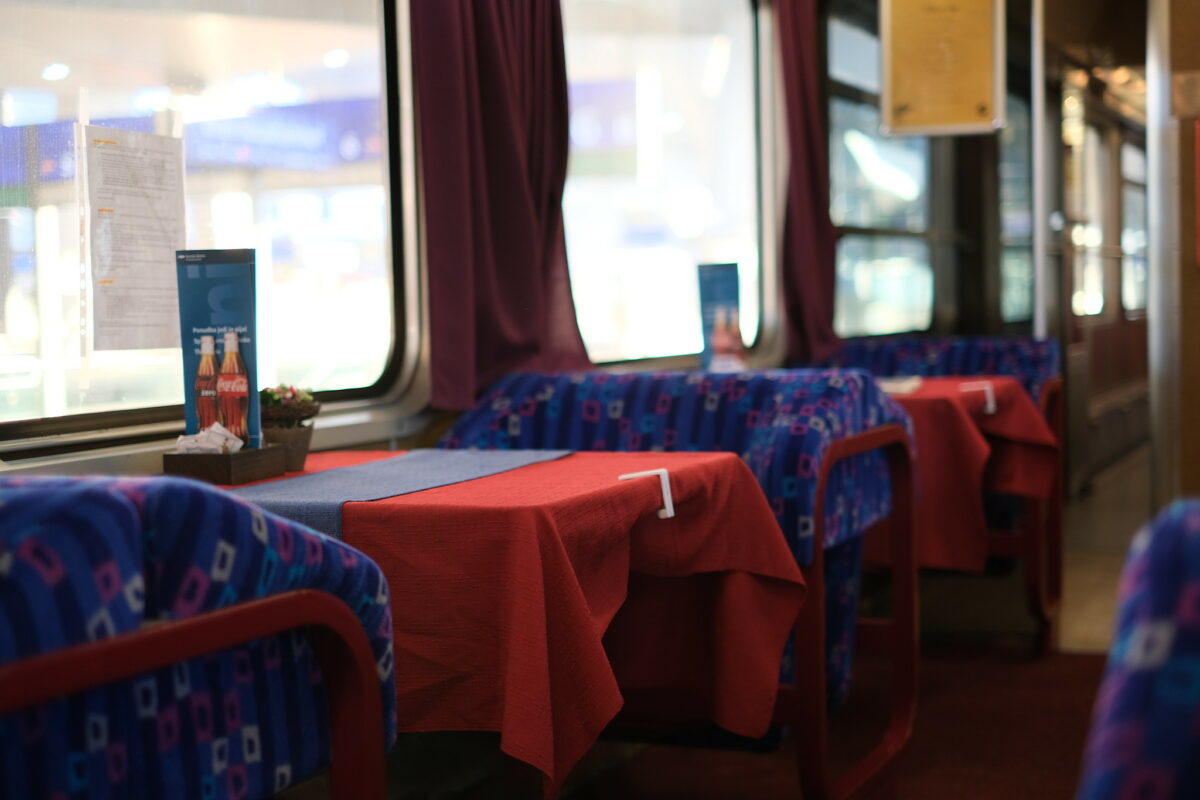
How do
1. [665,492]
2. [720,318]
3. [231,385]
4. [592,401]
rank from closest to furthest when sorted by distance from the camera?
1. [665,492]
2. [231,385]
3. [592,401]
4. [720,318]

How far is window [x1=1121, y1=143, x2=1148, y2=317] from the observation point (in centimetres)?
471

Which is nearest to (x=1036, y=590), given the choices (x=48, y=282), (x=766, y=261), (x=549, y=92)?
(x=766, y=261)

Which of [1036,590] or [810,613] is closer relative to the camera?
[810,613]

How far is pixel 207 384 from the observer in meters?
2.15

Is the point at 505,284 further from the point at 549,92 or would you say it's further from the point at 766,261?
the point at 766,261

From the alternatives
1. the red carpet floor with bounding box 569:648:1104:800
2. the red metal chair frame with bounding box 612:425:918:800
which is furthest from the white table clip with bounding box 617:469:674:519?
the red carpet floor with bounding box 569:648:1104:800

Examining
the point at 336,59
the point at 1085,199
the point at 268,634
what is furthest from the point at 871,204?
the point at 268,634

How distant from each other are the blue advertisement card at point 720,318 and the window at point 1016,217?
Answer: 215 cm

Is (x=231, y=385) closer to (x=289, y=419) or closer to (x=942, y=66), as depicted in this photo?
(x=289, y=419)

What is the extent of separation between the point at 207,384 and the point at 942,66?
357 centimetres

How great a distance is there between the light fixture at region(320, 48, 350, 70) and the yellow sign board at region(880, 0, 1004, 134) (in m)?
2.53

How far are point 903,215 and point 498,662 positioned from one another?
16.3 feet

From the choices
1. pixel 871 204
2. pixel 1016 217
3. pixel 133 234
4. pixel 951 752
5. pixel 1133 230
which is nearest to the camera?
pixel 133 234

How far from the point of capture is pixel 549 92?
348 cm
